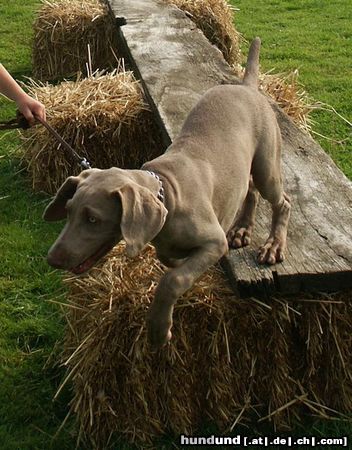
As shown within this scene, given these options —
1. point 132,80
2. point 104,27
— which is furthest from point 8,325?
point 104,27

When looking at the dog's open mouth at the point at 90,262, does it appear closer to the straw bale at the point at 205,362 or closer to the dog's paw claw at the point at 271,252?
the straw bale at the point at 205,362

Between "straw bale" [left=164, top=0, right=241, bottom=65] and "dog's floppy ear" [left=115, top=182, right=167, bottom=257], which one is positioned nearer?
"dog's floppy ear" [left=115, top=182, right=167, bottom=257]

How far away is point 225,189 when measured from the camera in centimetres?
403

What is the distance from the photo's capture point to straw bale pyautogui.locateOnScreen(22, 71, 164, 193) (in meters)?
6.66

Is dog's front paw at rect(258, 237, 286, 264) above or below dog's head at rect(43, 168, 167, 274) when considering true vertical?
below

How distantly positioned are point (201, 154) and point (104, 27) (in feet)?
18.6

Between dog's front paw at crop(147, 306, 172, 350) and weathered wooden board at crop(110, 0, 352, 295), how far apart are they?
1.62 ft

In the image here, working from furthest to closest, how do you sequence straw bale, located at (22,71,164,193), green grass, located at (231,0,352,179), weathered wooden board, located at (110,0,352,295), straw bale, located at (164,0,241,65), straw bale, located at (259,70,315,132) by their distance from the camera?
1. straw bale, located at (164,0,241,65)
2. green grass, located at (231,0,352,179)
3. straw bale, located at (259,70,315,132)
4. straw bale, located at (22,71,164,193)
5. weathered wooden board, located at (110,0,352,295)

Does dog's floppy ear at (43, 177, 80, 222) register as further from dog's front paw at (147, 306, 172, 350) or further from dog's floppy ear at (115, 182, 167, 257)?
dog's front paw at (147, 306, 172, 350)

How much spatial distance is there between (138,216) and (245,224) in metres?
1.42

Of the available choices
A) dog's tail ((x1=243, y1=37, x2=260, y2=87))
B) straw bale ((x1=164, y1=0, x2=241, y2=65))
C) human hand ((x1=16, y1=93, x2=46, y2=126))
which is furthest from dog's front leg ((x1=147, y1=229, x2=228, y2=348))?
straw bale ((x1=164, y1=0, x2=241, y2=65))

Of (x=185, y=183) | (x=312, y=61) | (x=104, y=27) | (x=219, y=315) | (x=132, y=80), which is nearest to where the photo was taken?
(x=185, y=183)

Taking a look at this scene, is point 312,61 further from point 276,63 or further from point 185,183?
point 185,183

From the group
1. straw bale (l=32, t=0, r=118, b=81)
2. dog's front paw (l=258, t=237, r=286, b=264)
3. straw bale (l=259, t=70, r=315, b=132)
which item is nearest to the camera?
dog's front paw (l=258, t=237, r=286, b=264)
